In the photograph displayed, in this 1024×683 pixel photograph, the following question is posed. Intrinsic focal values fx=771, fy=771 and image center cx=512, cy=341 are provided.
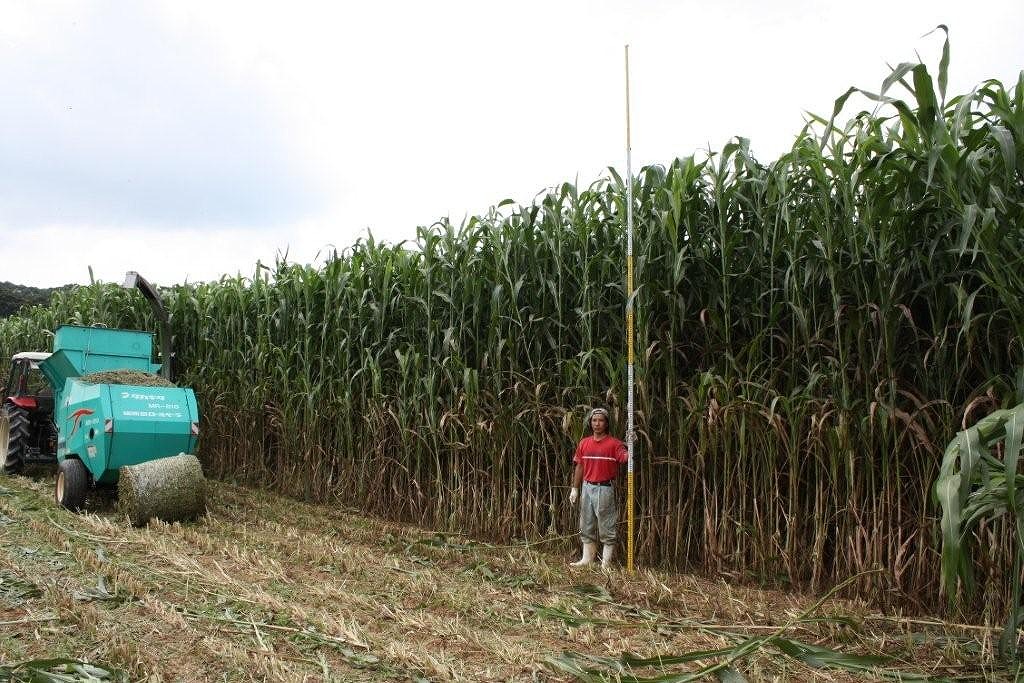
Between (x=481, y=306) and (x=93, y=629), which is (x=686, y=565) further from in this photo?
(x=93, y=629)

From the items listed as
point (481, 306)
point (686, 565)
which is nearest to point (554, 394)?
point (481, 306)

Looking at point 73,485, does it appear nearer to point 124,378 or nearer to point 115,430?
point 115,430

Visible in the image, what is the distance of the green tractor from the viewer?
23.4ft

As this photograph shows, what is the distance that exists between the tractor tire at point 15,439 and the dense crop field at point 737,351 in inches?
143

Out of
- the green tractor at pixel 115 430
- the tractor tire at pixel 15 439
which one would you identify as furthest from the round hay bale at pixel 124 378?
the tractor tire at pixel 15 439

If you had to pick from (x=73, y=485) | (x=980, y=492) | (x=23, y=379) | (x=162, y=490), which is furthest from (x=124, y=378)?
(x=980, y=492)

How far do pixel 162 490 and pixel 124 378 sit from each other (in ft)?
5.71

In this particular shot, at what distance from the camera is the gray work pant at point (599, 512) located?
19.7 feet

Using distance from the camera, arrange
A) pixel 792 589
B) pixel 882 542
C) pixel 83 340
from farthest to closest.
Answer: pixel 83 340 < pixel 792 589 < pixel 882 542

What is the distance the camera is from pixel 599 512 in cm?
600

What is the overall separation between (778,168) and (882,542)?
2590 millimetres

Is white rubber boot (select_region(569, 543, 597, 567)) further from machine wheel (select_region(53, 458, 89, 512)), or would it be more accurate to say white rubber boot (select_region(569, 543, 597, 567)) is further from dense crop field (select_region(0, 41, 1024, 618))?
machine wheel (select_region(53, 458, 89, 512))

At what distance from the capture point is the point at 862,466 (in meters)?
4.95

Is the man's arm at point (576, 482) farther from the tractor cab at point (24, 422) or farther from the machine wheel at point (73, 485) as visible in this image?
the tractor cab at point (24, 422)
